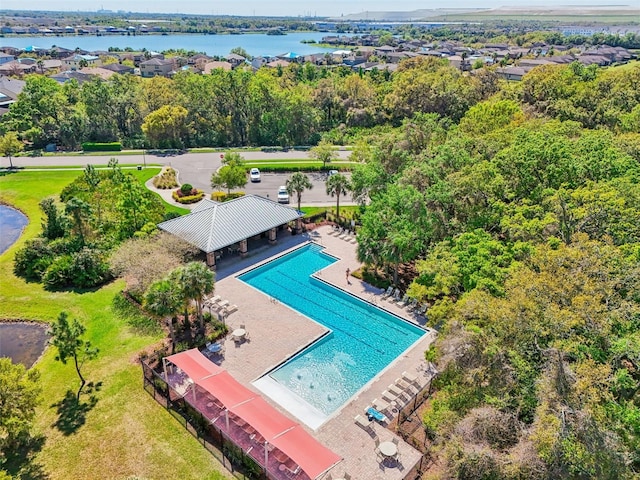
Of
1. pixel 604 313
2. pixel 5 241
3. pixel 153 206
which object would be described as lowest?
pixel 5 241

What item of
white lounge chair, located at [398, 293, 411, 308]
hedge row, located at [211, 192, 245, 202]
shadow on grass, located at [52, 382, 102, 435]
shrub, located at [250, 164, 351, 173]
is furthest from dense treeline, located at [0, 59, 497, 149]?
shadow on grass, located at [52, 382, 102, 435]

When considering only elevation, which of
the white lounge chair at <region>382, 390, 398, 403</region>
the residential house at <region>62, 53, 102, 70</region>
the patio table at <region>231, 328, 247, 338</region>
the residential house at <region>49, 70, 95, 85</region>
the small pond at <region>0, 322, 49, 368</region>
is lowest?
the small pond at <region>0, 322, 49, 368</region>

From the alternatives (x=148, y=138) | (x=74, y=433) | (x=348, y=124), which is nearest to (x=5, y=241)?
(x=74, y=433)

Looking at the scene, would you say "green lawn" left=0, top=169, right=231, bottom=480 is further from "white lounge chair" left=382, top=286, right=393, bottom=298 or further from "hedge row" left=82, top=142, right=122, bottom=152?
"hedge row" left=82, top=142, right=122, bottom=152

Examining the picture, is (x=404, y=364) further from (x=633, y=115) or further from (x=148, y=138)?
(x=148, y=138)

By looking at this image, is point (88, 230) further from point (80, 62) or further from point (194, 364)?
point (80, 62)

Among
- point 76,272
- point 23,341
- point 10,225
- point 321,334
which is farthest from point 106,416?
point 10,225
